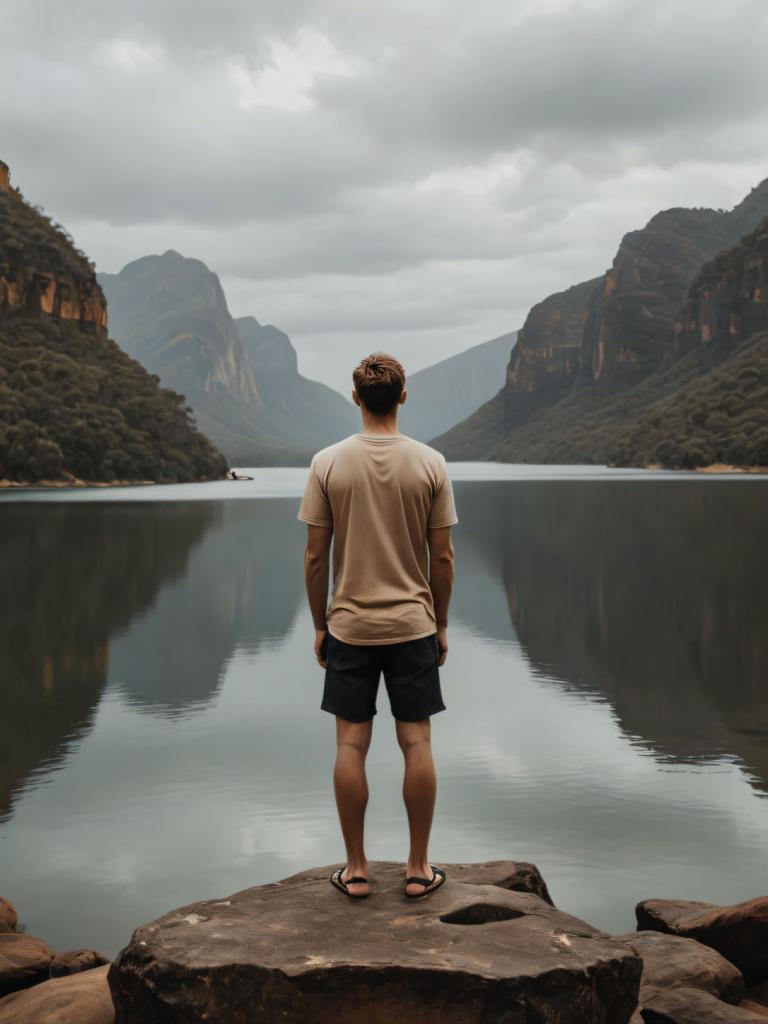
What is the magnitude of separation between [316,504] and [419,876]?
5.66 ft

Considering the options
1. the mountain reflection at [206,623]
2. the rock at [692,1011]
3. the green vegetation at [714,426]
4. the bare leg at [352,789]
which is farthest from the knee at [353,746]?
the green vegetation at [714,426]

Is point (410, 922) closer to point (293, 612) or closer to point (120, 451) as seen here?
point (293, 612)

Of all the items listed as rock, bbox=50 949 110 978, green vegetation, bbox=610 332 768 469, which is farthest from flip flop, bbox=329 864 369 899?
green vegetation, bbox=610 332 768 469

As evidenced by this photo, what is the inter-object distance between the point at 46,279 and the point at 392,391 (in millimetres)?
140133

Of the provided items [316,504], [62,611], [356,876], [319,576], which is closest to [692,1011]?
[356,876]

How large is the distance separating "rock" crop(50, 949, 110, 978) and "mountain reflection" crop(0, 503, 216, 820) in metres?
3.05

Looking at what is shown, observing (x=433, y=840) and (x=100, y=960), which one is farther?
(x=433, y=840)

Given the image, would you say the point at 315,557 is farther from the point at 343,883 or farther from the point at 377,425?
the point at 343,883

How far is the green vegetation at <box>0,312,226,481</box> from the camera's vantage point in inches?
3703

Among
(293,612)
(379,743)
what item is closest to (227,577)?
(293,612)

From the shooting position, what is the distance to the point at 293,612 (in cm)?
1994

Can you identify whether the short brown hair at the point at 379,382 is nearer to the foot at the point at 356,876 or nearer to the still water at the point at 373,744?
the foot at the point at 356,876

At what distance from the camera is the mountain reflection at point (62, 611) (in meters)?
10.6

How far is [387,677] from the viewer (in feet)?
16.4
